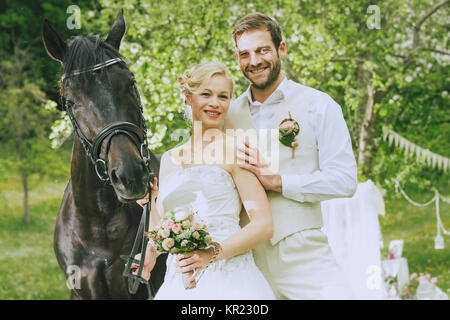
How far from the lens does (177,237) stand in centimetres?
196

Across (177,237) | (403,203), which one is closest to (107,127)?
(177,237)

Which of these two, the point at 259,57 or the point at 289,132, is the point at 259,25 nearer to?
the point at 259,57

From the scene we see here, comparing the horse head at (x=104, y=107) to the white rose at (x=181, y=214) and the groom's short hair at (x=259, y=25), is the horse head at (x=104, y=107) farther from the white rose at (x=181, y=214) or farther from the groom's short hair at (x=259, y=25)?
the groom's short hair at (x=259, y=25)

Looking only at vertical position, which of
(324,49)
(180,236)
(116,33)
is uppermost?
(324,49)

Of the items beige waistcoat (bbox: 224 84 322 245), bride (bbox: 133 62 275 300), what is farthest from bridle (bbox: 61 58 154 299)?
beige waistcoat (bbox: 224 84 322 245)

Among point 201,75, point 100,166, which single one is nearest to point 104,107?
point 100,166

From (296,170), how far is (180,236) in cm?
78

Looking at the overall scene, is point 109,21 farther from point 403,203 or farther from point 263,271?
point 403,203

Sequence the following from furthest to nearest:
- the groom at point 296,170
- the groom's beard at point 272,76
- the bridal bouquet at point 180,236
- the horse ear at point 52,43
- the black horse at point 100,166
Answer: the horse ear at point 52,43 → the groom's beard at point 272,76 → the black horse at point 100,166 → the groom at point 296,170 → the bridal bouquet at point 180,236

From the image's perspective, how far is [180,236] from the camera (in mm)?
1952

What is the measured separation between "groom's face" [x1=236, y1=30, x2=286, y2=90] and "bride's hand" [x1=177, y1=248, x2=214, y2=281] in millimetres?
1007

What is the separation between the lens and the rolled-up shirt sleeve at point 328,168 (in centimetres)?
235

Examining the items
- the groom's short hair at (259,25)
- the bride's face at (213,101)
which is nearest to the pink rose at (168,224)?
the bride's face at (213,101)

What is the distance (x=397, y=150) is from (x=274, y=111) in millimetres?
7048
